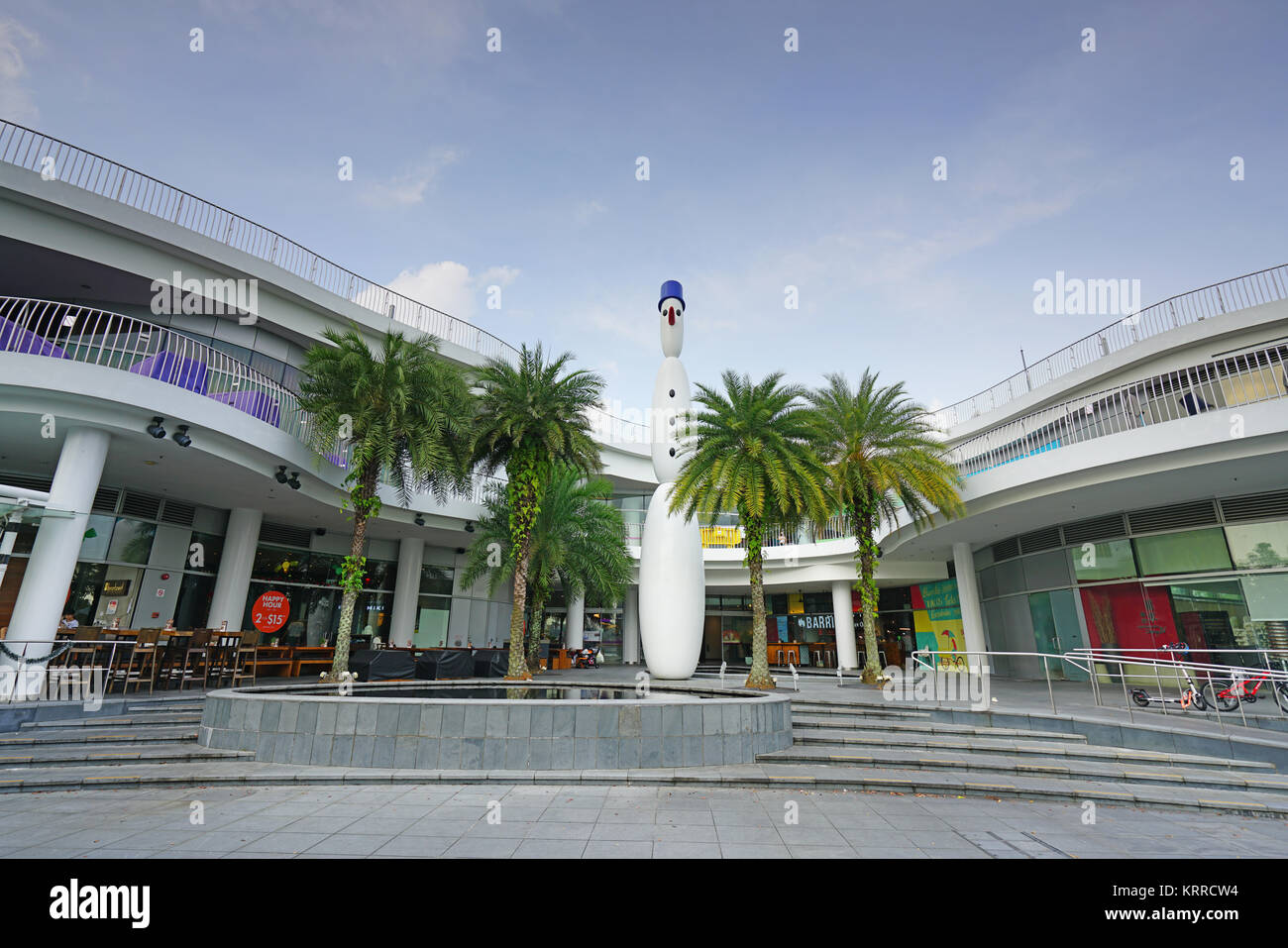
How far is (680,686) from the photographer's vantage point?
13.1 metres

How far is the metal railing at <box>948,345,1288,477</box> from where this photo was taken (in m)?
12.3

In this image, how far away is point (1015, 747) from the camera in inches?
339

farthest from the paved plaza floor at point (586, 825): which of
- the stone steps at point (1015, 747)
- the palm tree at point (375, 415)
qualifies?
the palm tree at point (375, 415)

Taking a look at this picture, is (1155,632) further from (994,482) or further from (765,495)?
(765,495)

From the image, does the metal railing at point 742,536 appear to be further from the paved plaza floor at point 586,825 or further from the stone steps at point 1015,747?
the paved plaza floor at point 586,825

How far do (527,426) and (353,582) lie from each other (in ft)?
19.5

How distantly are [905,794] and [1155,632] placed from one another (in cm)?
1375

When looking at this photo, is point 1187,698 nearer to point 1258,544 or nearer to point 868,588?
point 1258,544

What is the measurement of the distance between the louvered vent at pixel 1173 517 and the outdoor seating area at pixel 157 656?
23.8m

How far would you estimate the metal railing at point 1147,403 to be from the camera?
40.4 ft

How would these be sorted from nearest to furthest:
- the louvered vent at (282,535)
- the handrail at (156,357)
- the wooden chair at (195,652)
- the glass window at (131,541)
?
the handrail at (156,357)
the wooden chair at (195,652)
the glass window at (131,541)
the louvered vent at (282,535)

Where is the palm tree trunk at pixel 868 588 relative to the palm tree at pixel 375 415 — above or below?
below

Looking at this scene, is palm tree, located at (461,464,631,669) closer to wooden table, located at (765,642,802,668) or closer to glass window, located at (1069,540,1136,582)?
wooden table, located at (765,642,802,668)
